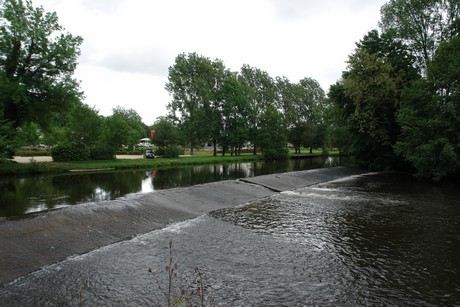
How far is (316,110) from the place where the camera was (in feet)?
289

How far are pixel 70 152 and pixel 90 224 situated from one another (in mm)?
39081

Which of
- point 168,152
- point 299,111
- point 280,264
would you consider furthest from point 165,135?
point 280,264

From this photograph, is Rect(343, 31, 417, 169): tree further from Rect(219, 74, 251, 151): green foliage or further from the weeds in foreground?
the weeds in foreground

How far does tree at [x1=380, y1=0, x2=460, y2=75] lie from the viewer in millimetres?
38375

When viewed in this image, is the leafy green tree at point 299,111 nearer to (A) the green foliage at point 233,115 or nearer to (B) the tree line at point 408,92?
(A) the green foliage at point 233,115

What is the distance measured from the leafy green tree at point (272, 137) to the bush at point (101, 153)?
3409 centimetres

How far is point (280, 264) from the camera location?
9.89 meters

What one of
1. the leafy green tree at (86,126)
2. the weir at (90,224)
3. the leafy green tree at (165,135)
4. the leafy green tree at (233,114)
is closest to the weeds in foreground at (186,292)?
the weir at (90,224)

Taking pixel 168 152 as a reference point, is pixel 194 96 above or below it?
above

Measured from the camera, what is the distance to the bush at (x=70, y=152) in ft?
151

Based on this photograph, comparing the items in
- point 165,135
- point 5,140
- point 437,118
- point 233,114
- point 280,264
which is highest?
point 233,114

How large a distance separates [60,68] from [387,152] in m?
45.4

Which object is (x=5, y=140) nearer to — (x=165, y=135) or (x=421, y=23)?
(x=165, y=135)

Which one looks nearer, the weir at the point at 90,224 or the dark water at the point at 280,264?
the dark water at the point at 280,264
